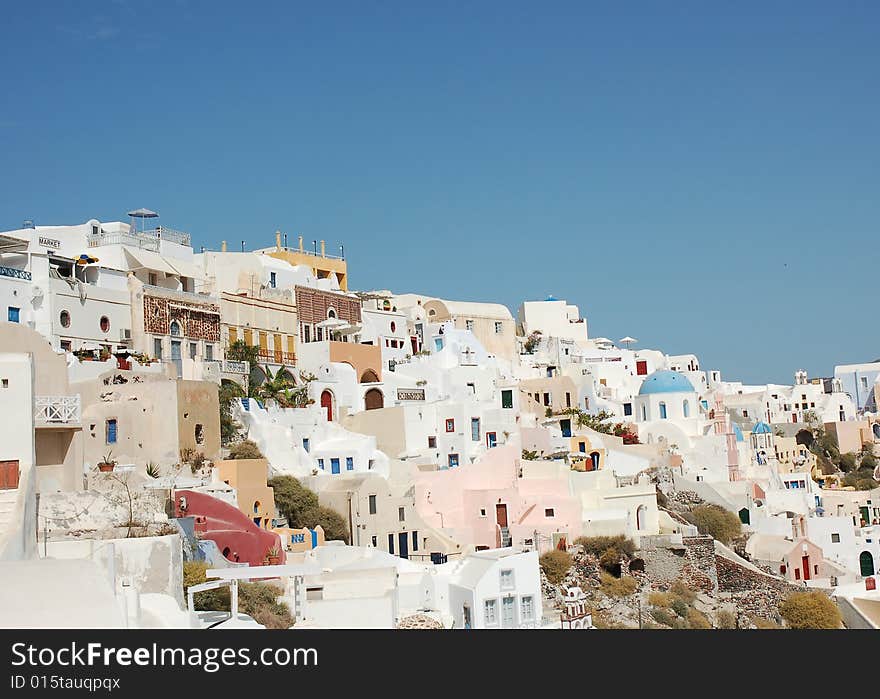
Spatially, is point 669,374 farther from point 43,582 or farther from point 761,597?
point 43,582

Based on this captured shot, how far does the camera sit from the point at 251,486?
104ft

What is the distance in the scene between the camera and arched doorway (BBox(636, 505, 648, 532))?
127 feet

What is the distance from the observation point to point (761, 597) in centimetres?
3722

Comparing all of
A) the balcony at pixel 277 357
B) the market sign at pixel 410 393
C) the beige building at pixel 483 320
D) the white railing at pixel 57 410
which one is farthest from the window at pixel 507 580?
the beige building at pixel 483 320

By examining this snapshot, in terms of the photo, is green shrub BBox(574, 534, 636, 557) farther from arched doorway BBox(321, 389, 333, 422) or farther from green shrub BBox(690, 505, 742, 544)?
arched doorway BBox(321, 389, 333, 422)

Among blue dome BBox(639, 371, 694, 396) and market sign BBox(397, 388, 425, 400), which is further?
blue dome BBox(639, 371, 694, 396)

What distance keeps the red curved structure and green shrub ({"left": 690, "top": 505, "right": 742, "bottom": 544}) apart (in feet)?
66.2

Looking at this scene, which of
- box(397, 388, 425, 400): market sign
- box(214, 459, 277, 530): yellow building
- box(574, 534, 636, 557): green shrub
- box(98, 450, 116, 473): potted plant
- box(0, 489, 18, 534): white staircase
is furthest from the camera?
box(397, 388, 425, 400): market sign

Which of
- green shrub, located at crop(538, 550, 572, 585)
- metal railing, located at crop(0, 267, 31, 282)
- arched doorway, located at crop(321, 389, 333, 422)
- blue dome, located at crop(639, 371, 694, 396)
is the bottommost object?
green shrub, located at crop(538, 550, 572, 585)

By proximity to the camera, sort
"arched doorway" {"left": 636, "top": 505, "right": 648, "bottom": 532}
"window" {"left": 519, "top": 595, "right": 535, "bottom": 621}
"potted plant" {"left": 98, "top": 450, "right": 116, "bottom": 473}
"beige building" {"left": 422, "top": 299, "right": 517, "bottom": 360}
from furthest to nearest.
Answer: "beige building" {"left": 422, "top": 299, "right": 517, "bottom": 360}
"arched doorway" {"left": 636, "top": 505, "right": 648, "bottom": 532}
"potted plant" {"left": 98, "top": 450, "right": 116, "bottom": 473}
"window" {"left": 519, "top": 595, "right": 535, "bottom": 621}
